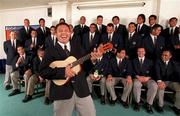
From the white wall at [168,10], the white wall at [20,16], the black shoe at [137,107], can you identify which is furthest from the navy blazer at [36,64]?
the white wall at [168,10]

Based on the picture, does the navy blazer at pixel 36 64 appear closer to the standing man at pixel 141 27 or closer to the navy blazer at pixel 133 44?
the navy blazer at pixel 133 44

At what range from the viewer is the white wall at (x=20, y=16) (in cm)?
676

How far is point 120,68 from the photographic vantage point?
12.9ft

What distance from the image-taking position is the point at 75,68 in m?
1.86

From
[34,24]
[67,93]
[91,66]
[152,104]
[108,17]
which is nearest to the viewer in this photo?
[67,93]

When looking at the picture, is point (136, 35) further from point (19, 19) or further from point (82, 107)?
point (19, 19)

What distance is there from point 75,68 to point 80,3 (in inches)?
174

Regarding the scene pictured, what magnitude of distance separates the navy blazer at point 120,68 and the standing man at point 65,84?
2161 millimetres

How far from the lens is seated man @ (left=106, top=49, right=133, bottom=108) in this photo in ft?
12.2

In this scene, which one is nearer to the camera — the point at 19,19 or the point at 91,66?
the point at 91,66

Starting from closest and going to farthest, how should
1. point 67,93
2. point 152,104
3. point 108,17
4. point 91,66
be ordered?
point 67,93 → point 152,104 → point 91,66 → point 108,17

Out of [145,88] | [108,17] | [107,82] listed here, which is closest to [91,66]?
[107,82]

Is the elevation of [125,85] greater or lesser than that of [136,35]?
lesser

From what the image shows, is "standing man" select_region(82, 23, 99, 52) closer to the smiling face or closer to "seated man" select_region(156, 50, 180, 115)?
"seated man" select_region(156, 50, 180, 115)
